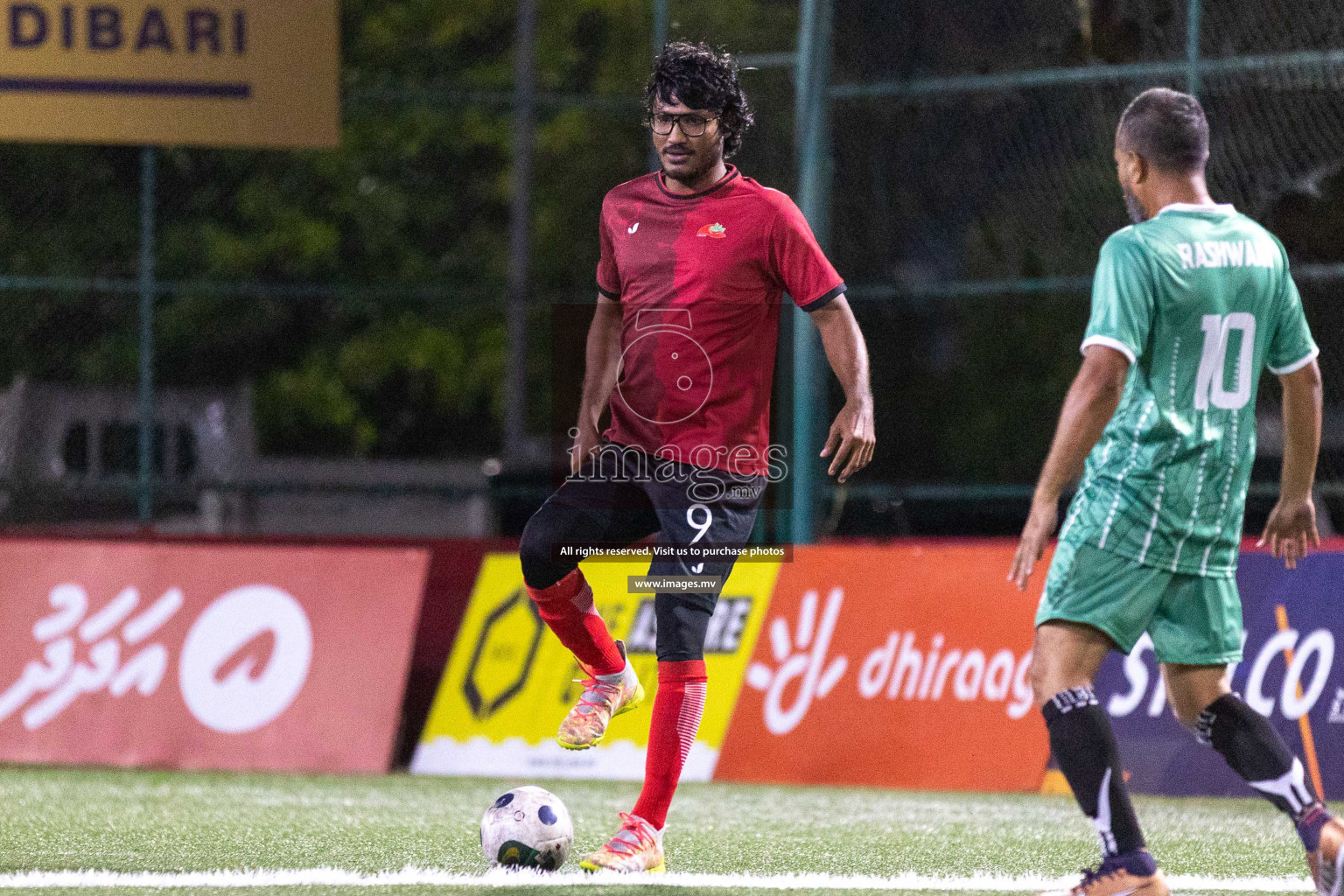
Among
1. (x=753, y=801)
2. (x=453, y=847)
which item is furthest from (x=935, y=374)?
(x=453, y=847)

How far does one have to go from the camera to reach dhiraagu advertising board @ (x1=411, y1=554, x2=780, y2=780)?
9453mm

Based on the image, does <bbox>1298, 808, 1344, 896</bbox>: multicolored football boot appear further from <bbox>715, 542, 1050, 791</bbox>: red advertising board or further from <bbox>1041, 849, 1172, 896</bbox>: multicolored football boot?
<bbox>715, 542, 1050, 791</bbox>: red advertising board

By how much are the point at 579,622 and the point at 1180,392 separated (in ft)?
7.08

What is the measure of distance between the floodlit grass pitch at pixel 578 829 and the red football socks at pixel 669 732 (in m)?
0.30

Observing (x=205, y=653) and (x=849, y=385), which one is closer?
(x=849, y=385)

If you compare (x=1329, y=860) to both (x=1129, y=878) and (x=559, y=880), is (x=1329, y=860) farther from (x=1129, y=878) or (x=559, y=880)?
(x=559, y=880)

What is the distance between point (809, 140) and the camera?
457 inches

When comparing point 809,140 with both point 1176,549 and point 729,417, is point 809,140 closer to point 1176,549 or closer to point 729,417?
point 729,417

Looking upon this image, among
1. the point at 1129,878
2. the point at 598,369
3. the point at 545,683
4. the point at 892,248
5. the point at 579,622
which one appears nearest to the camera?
the point at 1129,878

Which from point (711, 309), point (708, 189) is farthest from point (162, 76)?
point (711, 309)

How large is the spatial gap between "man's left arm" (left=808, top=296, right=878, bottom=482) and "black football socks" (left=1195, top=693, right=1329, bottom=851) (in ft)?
4.23

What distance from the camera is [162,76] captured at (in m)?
12.6

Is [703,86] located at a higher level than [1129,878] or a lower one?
higher

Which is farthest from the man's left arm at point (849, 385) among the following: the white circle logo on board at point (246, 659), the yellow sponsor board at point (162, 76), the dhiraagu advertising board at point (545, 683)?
the yellow sponsor board at point (162, 76)
